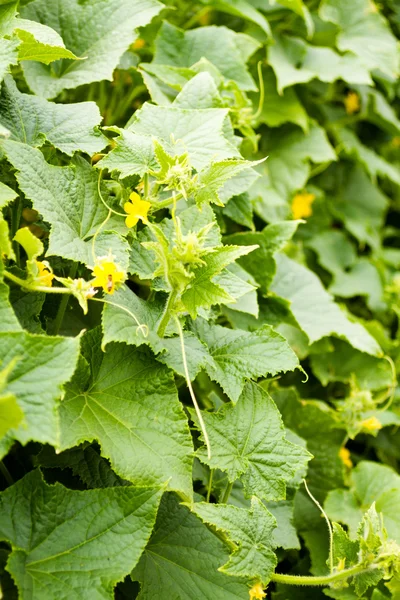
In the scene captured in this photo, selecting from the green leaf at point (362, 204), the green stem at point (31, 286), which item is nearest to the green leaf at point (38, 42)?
the green stem at point (31, 286)

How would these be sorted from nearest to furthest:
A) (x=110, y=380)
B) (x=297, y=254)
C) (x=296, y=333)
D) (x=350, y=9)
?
(x=110, y=380), (x=296, y=333), (x=297, y=254), (x=350, y=9)

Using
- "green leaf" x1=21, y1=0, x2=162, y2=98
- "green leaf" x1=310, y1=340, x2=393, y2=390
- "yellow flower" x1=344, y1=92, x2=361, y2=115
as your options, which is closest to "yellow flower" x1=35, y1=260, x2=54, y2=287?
"green leaf" x1=21, y1=0, x2=162, y2=98

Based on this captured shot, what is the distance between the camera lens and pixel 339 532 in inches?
46.6

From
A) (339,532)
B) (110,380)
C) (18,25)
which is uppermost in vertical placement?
(18,25)

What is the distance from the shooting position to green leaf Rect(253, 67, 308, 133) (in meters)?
2.16

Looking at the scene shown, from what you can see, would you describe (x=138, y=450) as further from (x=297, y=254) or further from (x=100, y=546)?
(x=297, y=254)

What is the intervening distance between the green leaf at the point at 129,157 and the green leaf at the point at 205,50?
26.3 inches

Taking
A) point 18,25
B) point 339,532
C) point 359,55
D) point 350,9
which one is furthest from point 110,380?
point 350,9

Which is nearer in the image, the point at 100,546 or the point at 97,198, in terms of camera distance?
the point at 100,546

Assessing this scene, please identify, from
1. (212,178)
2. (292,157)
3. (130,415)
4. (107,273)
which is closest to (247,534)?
(130,415)

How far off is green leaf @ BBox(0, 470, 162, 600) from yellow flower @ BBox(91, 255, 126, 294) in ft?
1.12

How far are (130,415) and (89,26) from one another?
102cm

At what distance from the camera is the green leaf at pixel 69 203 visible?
3.48ft

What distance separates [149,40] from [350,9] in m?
0.97
